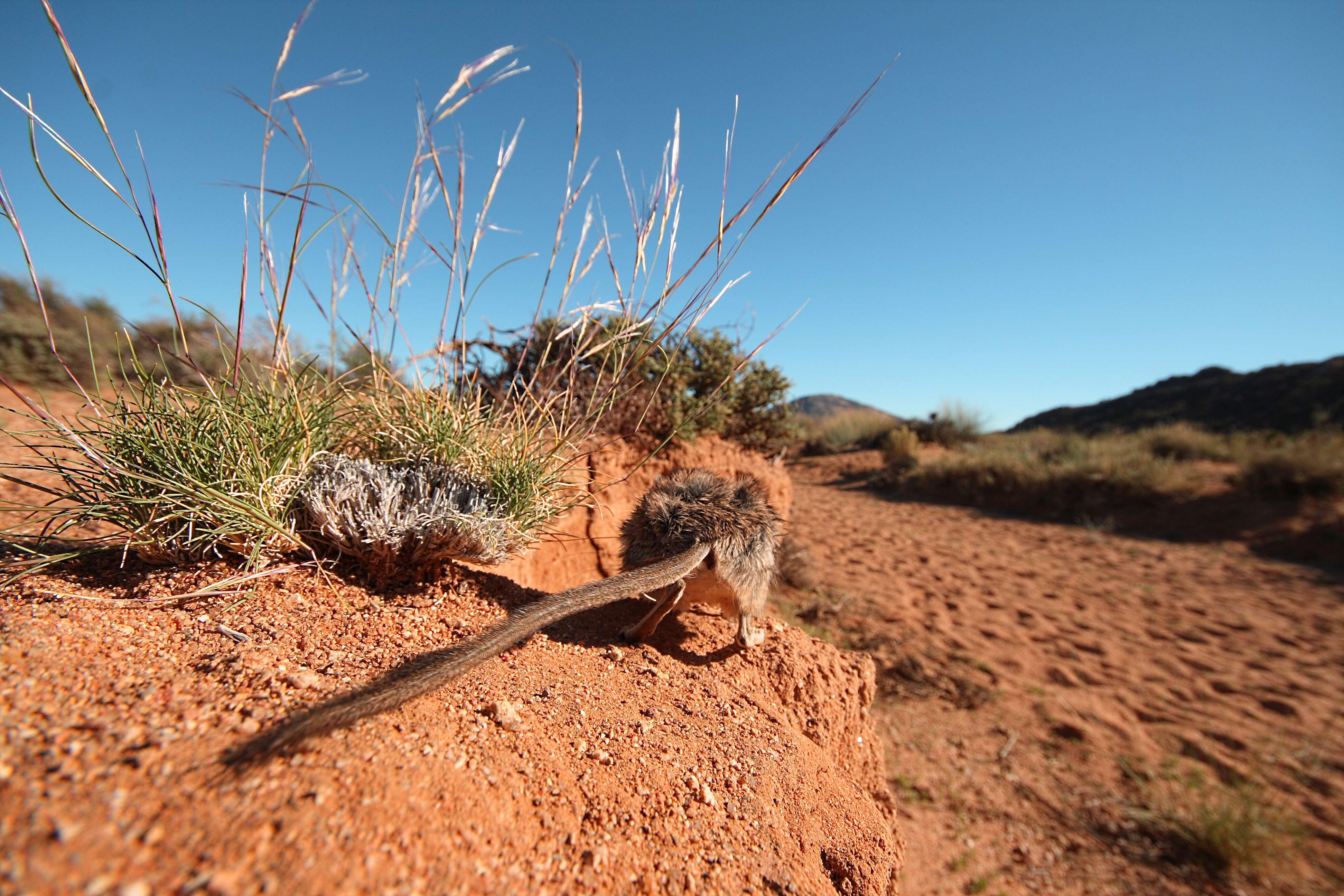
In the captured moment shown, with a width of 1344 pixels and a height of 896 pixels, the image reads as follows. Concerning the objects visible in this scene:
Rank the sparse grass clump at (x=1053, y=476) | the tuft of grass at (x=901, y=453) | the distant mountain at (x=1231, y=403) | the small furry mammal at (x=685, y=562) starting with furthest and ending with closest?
1. the distant mountain at (x=1231, y=403)
2. the tuft of grass at (x=901, y=453)
3. the sparse grass clump at (x=1053, y=476)
4. the small furry mammal at (x=685, y=562)

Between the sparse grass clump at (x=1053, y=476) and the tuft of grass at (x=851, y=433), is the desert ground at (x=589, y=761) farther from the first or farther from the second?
the tuft of grass at (x=851, y=433)

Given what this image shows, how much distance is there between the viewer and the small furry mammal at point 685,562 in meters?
1.37

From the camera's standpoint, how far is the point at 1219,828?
310 cm

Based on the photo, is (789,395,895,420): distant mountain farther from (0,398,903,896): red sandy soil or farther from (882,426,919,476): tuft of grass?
(0,398,903,896): red sandy soil

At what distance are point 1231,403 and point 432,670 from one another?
34488 mm

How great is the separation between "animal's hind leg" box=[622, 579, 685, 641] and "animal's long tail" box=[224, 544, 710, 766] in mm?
243

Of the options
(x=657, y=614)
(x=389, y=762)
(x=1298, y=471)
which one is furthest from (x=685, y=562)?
(x=1298, y=471)

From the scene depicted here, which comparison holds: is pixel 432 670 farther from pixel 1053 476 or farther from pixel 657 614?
pixel 1053 476

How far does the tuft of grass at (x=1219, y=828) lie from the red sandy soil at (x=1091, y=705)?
0.03 m

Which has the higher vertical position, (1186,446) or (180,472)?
(1186,446)

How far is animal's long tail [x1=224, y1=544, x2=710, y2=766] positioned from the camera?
891 millimetres

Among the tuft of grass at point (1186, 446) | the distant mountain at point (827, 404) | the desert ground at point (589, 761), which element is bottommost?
the desert ground at point (589, 761)

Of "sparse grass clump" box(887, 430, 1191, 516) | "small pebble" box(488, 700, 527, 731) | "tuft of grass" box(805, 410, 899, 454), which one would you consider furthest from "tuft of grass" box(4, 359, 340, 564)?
"tuft of grass" box(805, 410, 899, 454)

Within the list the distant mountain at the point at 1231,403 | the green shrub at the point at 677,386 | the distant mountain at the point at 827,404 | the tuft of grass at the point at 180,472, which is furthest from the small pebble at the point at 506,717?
the distant mountain at the point at 827,404
